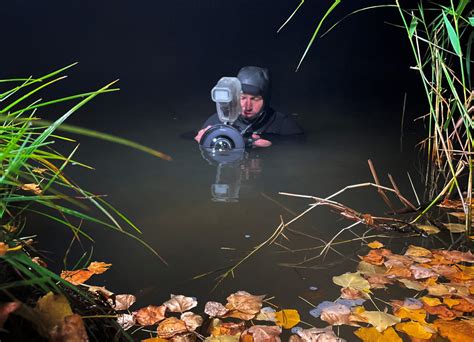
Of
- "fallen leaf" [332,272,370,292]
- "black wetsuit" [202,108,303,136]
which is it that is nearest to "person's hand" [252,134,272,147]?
"black wetsuit" [202,108,303,136]

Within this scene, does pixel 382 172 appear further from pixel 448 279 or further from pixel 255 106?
pixel 448 279

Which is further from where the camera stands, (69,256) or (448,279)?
(69,256)

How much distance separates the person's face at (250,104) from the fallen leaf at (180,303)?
1.99 metres

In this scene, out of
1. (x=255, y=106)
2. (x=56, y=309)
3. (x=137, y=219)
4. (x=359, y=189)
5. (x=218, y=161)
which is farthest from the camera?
(x=255, y=106)

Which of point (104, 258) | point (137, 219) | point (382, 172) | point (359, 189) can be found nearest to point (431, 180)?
point (382, 172)

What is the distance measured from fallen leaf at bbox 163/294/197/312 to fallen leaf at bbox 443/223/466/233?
1.02m

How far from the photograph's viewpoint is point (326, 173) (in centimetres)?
278

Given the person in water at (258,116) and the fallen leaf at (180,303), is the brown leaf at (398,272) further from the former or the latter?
the person in water at (258,116)

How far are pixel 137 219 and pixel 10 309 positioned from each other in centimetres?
141

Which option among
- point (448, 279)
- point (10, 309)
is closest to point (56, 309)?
point (10, 309)

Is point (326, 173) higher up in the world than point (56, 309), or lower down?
lower down

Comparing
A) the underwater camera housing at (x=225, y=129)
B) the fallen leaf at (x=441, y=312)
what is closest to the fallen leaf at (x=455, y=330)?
the fallen leaf at (x=441, y=312)

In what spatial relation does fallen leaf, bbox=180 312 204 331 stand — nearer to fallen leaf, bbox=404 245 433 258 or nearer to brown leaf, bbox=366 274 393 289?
brown leaf, bbox=366 274 393 289

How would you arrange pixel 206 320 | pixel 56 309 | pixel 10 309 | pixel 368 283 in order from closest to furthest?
pixel 10 309
pixel 56 309
pixel 206 320
pixel 368 283
